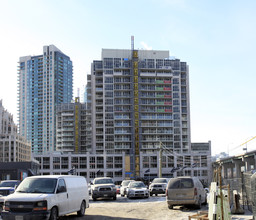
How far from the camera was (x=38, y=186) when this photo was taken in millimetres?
14359

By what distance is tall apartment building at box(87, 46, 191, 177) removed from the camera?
115562 mm

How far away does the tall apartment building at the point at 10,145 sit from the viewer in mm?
140625

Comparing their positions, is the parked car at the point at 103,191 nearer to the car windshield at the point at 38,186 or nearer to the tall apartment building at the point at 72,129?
the car windshield at the point at 38,186

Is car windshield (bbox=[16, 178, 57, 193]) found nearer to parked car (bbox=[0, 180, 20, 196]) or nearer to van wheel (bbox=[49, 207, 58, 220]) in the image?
van wheel (bbox=[49, 207, 58, 220])

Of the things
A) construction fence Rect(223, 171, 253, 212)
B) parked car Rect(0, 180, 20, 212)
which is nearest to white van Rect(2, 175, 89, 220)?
parked car Rect(0, 180, 20, 212)

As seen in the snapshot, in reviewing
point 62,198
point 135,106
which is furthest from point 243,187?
point 135,106

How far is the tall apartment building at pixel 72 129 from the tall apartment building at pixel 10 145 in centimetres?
1559

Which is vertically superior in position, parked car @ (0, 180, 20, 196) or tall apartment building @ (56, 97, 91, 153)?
tall apartment building @ (56, 97, 91, 153)

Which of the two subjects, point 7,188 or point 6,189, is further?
point 7,188

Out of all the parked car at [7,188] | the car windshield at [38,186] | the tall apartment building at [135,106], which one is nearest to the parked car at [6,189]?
the parked car at [7,188]

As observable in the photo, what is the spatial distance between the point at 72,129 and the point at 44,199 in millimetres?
129601

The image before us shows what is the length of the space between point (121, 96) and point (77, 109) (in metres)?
31.9

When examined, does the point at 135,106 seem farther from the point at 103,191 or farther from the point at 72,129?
the point at 103,191

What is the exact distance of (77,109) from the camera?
144 meters
